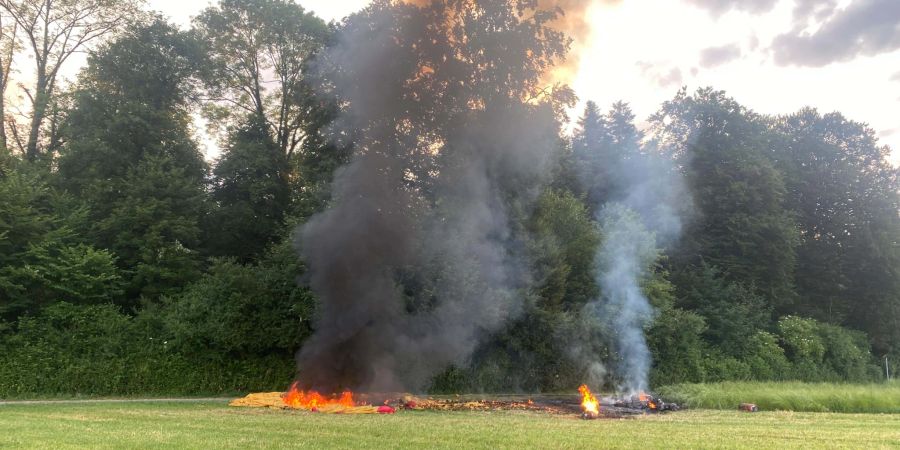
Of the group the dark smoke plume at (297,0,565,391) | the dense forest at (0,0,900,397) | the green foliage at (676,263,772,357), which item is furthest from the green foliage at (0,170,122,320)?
the green foliage at (676,263,772,357)

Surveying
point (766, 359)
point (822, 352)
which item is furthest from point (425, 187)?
point (822, 352)

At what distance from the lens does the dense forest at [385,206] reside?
19562 mm

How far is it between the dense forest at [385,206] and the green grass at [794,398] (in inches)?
190

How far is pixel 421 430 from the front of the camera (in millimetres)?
10578

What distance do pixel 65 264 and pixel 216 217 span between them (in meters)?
8.30

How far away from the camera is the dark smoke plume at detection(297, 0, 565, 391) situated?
1706 centimetres

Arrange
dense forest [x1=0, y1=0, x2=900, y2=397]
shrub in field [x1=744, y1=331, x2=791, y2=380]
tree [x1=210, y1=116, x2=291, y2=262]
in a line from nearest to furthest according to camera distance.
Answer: dense forest [x1=0, y1=0, x2=900, y2=397] < shrub in field [x1=744, y1=331, x2=791, y2=380] < tree [x1=210, y1=116, x2=291, y2=262]

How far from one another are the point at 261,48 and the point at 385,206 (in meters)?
19.0

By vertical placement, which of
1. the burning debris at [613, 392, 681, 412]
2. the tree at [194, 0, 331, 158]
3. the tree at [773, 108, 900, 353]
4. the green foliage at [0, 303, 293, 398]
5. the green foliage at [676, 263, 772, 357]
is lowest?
the burning debris at [613, 392, 681, 412]

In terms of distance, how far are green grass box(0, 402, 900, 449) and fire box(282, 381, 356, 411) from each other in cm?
124

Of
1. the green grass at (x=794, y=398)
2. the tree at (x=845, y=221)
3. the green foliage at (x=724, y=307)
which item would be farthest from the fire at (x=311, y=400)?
the tree at (x=845, y=221)

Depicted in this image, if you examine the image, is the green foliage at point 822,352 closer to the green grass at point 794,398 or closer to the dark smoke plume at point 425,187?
the green grass at point 794,398

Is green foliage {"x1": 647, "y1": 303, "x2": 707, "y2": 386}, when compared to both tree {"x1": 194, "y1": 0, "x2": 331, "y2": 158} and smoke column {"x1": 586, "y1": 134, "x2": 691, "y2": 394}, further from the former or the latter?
tree {"x1": 194, "y1": 0, "x2": 331, "y2": 158}

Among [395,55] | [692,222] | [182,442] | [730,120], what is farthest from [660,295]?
[182,442]
